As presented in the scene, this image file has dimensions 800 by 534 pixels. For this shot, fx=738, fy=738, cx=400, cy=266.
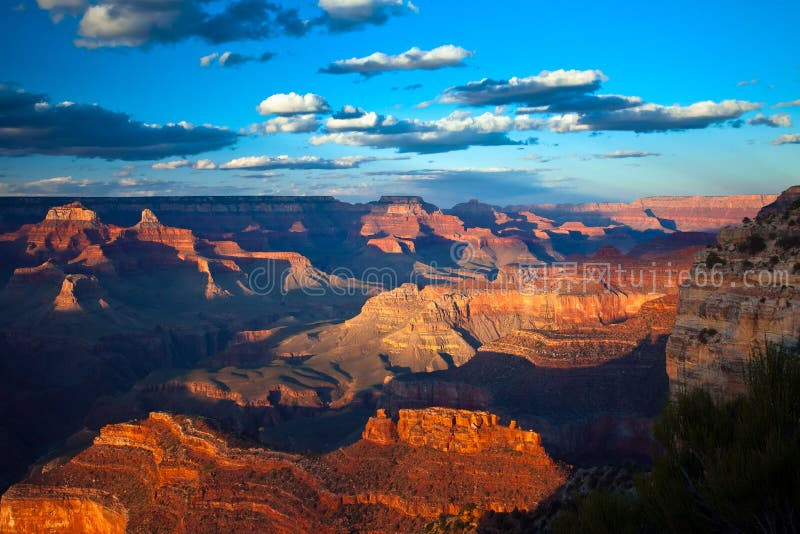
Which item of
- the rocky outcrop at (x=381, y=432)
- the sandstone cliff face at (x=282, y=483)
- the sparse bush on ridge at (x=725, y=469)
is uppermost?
the sparse bush on ridge at (x=725, y=469)

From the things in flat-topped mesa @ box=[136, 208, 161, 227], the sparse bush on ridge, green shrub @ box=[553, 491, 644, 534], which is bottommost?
green shrub @ box=[553, 491, 644, 534]

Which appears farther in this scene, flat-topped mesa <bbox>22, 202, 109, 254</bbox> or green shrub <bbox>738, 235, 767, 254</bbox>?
flat-topped mesa <bbox>22, 202, 109, 254</bbox>

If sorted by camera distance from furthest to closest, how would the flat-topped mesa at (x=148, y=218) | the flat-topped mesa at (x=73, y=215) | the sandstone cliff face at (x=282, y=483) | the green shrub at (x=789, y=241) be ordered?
the flat-topped mesa at (x=148, y=218), the flat-topped mesa at (x=73, y=215), the sandstone cliff face at (x=282, y=483), the green shrub at (x=789, y=241)

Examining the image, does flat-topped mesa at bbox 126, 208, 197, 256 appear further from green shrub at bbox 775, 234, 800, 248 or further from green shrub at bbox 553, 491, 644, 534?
green shrub at bbox 553, 491, 644, 534

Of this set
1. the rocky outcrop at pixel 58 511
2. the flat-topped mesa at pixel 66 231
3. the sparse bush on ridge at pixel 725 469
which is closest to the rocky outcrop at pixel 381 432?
the rocky outcrop at pixel 58 511

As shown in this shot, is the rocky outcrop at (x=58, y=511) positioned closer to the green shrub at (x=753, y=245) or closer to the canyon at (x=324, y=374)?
the canyon at (x=324, y=374)

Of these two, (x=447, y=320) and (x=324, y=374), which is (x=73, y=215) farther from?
(x=447, y=320)

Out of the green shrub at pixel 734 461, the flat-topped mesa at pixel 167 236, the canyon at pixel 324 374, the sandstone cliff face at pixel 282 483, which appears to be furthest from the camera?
the flat-topped mesa at pixel 167 236

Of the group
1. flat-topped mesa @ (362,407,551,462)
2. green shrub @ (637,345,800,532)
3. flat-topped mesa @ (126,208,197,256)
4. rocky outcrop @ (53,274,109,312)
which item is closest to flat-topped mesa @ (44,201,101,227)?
flat-topped mesa @ (126,208,197,256)
